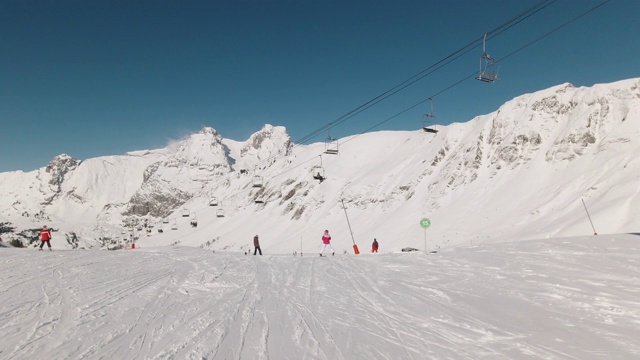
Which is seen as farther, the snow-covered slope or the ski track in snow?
the snow-covered slope

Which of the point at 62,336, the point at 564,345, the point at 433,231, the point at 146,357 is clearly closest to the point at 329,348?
the point at 146,357

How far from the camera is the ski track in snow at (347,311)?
680 centimetres

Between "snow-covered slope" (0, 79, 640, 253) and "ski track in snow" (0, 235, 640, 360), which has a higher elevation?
"snow-covered slope" (0, 79, 640, 253)

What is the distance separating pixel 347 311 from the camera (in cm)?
962

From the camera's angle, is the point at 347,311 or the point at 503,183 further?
the point at 503,183

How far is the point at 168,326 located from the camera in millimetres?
8102

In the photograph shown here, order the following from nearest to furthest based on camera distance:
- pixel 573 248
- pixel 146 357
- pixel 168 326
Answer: pixel 146 357 < pixel 168 326 < pixel 573 248

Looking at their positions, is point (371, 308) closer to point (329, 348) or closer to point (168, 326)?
point (329, 348)

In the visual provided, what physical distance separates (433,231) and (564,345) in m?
43.3

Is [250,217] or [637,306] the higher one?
[250,217]

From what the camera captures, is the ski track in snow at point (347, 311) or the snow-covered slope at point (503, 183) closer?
the ski track in snow at point (347, 311)

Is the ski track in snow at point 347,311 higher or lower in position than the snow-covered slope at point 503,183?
lower

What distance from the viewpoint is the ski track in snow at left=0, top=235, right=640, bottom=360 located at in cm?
680

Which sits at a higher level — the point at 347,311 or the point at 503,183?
the point at 503,183
